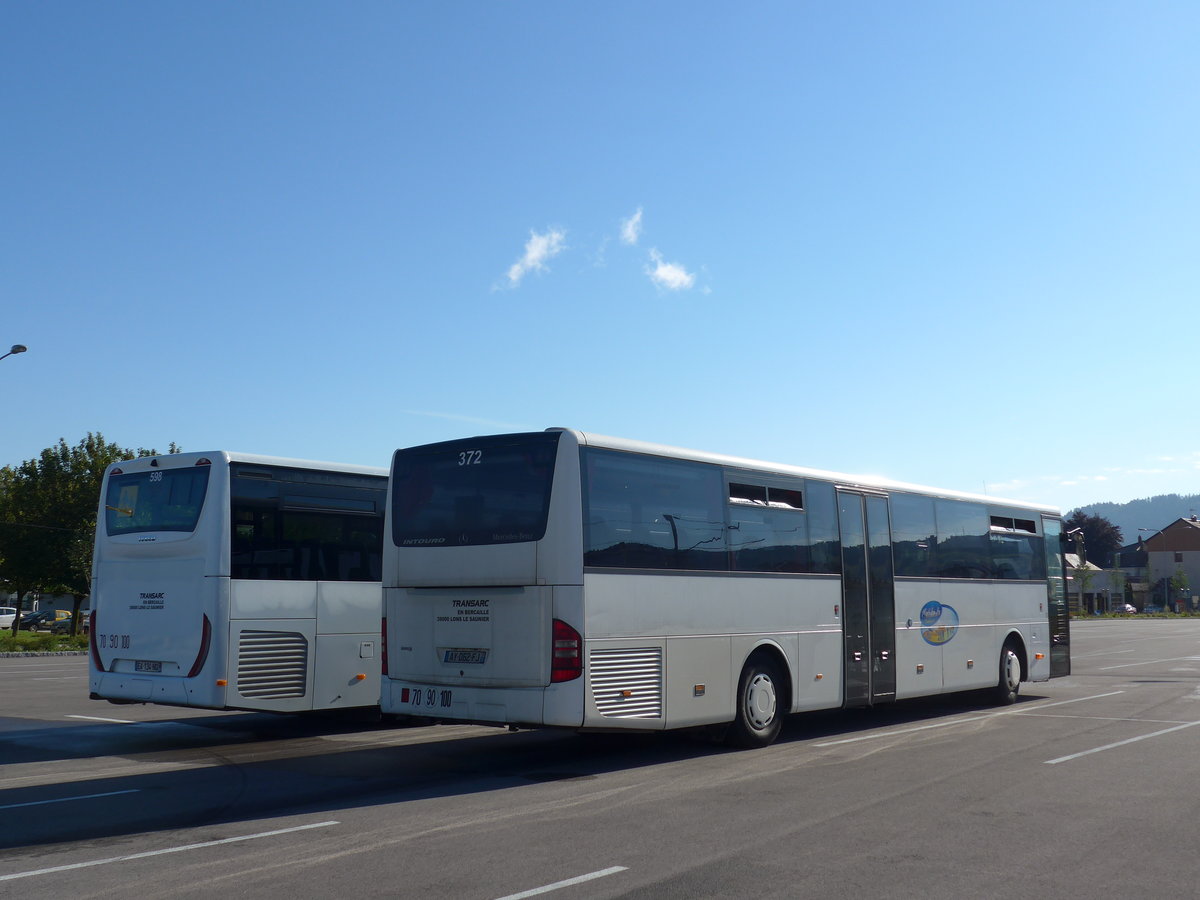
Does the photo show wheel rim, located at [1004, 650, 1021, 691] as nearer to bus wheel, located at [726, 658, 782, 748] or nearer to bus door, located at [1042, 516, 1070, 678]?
bus door, located at [1042, 516, 1070, 678]

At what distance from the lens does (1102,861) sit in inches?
269

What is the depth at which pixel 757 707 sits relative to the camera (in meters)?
12.5

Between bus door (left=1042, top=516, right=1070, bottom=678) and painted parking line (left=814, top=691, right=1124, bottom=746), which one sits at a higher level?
bus door (left=1042, top=516, right=1070, bottom=678)

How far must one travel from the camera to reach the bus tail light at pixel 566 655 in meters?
10.2

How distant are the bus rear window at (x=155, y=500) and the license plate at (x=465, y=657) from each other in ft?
11.6

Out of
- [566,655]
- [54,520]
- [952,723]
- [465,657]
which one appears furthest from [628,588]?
[54,520]

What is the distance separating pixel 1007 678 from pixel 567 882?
13.5 m

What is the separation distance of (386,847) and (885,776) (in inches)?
197

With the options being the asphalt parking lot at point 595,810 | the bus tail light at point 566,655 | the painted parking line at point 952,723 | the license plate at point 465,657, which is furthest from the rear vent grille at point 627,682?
the painted parking line at point 952,723

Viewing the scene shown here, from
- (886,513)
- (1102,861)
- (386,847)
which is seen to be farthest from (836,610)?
(386,847)

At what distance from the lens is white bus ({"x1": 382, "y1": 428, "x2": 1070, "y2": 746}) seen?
1044 centimetres

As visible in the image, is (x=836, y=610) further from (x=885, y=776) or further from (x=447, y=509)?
(x=447, y=509)

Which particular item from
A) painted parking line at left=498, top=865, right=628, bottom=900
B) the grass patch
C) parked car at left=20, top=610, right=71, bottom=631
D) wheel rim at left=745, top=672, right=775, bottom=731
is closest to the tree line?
the grass patch

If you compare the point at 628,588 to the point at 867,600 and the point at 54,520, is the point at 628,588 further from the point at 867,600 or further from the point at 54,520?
the point at 54,520
